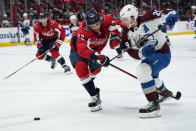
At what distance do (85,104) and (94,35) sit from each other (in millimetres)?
814

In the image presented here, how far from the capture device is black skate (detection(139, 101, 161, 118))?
3143 mm

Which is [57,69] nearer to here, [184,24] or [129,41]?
[129,41]

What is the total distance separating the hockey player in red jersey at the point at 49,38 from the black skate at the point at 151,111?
11.5ft

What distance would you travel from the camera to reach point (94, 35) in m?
3.67

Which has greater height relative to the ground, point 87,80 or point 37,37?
point 37,37

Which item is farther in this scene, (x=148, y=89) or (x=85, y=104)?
(x=85, y=104)

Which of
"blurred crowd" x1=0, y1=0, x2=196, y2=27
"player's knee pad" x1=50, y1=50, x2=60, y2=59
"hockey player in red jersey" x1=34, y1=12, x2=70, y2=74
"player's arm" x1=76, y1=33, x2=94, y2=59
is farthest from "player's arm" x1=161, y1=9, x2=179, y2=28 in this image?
"blurred crowd" x1=0, y1=0, x2=196, y2=27

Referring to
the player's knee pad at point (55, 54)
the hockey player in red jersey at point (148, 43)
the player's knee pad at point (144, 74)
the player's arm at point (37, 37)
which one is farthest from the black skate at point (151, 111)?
the player's arm at point (37, 37)

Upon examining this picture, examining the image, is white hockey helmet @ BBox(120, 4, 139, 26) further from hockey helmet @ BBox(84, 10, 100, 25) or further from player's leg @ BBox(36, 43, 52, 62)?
player's leg @ BBox(36, 43, 52, 62)

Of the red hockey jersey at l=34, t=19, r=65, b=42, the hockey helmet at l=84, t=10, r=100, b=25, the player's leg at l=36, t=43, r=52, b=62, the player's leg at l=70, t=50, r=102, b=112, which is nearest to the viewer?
the hockey helmet at l=84, t=10, r=100, b=25

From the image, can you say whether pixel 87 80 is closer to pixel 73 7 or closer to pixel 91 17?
pixel 91 17

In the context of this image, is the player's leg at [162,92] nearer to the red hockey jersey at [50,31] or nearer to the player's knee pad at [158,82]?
the player's knee pad at [158,82]

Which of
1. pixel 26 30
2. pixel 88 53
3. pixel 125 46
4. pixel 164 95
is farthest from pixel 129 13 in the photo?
pixel 26 30

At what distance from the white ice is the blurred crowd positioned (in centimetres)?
950
